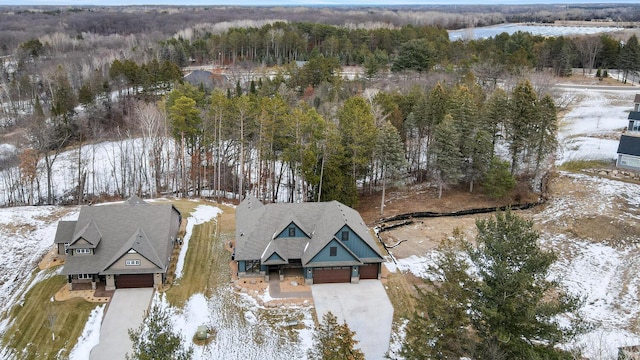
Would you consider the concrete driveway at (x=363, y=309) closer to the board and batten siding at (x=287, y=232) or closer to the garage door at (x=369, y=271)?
the garage door at (x=369, y=271)

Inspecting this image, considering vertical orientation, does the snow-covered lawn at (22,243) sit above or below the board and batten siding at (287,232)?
below

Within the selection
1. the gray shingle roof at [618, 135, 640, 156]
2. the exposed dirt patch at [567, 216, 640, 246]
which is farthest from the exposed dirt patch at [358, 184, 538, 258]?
the gray shingle roof at [618, 135, 640, 156]

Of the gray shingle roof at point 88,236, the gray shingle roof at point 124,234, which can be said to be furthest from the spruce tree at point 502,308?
the gray shingle roof at point 88,236

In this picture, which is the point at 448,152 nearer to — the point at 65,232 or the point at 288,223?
the point at 288,223

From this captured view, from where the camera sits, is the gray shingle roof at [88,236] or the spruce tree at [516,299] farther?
the gray shingle roof at [88,236]

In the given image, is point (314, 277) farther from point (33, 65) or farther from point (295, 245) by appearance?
point (33, 65)

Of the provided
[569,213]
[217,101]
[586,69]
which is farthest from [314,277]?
[586,69]
